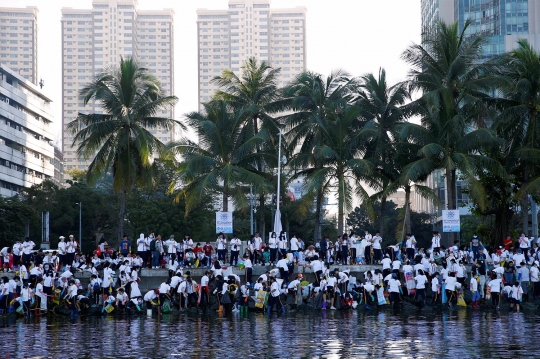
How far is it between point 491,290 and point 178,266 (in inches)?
523

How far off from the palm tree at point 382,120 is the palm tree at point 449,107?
Result: 172cm

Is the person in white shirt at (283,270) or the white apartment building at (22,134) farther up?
the white apartment building at (22,134)

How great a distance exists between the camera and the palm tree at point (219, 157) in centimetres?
4203

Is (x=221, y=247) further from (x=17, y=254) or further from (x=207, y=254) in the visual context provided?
(x=17, y=254)

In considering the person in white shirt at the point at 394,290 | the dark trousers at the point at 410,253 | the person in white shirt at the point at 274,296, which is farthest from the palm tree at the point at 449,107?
the person in white shirt at the point at 274,296

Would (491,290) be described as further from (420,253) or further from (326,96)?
(326,96)

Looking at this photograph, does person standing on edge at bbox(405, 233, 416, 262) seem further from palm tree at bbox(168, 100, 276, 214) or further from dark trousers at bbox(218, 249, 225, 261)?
palm tree at bbox(168, 100, 276, 214)

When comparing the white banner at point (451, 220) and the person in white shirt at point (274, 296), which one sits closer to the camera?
the person in white shirt at point (274, 296)

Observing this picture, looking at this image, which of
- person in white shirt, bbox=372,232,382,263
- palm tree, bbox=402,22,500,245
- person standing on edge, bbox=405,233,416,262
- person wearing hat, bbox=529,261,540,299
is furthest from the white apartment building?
person wearing hat, bbox=529,261,540,299

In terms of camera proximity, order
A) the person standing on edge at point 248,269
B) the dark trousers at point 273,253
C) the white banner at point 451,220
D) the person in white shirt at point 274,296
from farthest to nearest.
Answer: the dark trousers at point 273,253 < the white banner at point 451,220 < the person standing on edge at point 248,269 < the person in white shirt at point 274,296

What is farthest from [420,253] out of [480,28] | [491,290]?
[480,28]

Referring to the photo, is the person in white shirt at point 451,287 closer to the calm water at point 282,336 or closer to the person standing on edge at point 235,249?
the calm water at point 282,336

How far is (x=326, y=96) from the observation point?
1868 inches

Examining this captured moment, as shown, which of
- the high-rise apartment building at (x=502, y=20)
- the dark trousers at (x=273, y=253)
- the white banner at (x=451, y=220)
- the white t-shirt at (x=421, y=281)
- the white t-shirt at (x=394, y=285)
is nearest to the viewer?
the white t-shirt at (x=421, y=281)
